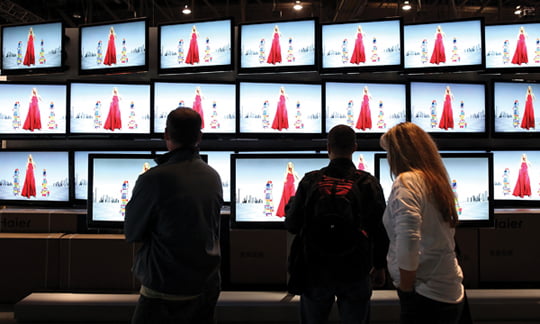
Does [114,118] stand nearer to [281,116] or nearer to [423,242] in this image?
[281,116]

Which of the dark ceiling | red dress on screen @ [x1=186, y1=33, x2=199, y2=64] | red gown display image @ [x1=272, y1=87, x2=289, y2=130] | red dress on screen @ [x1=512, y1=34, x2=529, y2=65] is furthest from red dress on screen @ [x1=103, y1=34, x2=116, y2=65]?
the dark ceiling

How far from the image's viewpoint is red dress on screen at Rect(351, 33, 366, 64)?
249 centimetres

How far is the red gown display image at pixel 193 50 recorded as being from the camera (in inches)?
102

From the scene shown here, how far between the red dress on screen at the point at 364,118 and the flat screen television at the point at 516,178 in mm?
839

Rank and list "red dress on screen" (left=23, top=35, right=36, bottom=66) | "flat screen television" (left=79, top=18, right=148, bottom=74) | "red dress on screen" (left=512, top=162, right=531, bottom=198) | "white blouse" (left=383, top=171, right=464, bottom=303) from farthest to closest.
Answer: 1. "red dress on screen" (left=23, top=35, right=36, bottom=66)
2. "flat screen television" (left=79, top=18, right=148, bottom=74)
3. "red dress on screen" (left=512, top=162, right=531, bottom=198)
4. "white blouse" (left=383, top=171, right=464, bottom=303)

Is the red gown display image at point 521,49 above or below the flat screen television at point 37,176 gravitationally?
above

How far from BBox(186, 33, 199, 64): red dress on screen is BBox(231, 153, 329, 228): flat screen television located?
0.81 m

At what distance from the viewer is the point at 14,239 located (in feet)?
7.86

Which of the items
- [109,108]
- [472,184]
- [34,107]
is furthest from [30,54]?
[472,184]

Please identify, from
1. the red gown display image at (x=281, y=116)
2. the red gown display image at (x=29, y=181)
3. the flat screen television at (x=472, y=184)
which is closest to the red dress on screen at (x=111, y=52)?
the red gown display image at (x=29, y=181)

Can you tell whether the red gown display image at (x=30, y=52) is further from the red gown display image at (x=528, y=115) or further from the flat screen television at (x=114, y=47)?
the red gown display image at (x=528, y=115)

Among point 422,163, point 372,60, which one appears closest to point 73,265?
point 422,163

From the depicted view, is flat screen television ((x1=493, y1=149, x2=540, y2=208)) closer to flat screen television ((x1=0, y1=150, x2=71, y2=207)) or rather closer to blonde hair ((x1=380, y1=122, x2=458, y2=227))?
blonde hair ((x1=380, y1=122, x2=458, y2=227))

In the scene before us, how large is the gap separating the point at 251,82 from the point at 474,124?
149 cm
